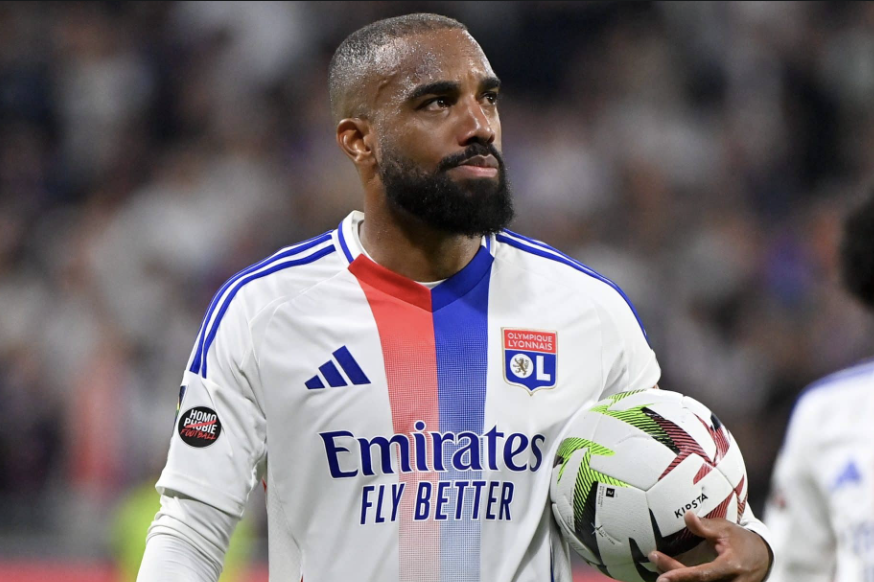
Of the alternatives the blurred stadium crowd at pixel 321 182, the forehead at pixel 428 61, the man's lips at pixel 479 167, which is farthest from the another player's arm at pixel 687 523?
the blurred stadium crowd at pixel 321 182

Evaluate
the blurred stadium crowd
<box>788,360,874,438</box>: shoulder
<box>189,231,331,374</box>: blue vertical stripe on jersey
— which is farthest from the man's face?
the blurred stadium crowd

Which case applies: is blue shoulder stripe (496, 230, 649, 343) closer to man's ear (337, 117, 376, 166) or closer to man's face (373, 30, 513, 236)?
man's face (373, 30, 513, 236)

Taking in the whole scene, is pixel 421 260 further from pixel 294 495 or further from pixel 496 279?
pixel 294 495

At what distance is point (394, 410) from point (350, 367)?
0.48 ft

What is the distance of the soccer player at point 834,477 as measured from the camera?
3.21 meters

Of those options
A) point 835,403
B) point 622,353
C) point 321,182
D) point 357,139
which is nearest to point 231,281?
point 357,139

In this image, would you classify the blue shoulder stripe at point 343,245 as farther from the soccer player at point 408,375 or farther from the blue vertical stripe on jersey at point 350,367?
the blue vertical stripe on jersey at point 350,367

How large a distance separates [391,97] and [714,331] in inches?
216

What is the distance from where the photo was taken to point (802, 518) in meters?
3.43

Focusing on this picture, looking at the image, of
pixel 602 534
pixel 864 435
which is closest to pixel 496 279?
pixel 602 534

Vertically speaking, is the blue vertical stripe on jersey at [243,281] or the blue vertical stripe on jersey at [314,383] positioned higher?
the blue vertical stripe on jersey at [243,281]

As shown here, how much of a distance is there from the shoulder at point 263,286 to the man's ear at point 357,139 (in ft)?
0.74

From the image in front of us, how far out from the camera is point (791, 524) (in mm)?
3457

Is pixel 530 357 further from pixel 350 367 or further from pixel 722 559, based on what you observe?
pixel 722 559
